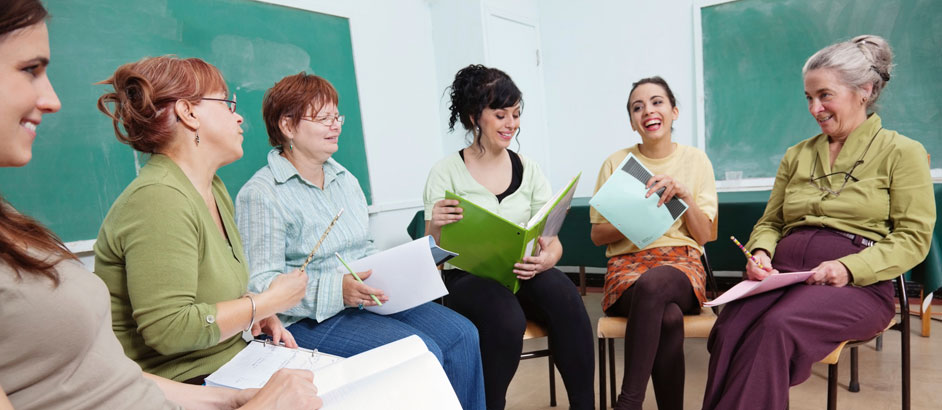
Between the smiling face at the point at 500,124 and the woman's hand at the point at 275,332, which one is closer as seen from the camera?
the woman's hand at the point at 275,332

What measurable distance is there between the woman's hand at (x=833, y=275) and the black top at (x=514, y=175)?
973 millimetres

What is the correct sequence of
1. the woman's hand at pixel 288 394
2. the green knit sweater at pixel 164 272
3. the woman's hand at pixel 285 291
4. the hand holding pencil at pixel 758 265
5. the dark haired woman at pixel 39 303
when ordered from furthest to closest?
the hand holding pencil at pixel 758 265
the woman's hand at pixel 285 291
the green knit sweater at pixel 164 272
the woman's hand at pixel 288 394
the dark haired woman at pixel 39 303

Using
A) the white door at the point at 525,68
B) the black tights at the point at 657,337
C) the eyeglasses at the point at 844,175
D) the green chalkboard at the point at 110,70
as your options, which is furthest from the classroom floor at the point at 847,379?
the white door at the point at 525,68

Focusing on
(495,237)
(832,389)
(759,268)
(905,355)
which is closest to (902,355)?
(905,355)

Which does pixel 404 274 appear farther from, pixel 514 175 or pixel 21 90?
pixel 21 90

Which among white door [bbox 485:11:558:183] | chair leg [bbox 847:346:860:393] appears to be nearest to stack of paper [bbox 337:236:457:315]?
chair leg [bbox 847:346:860:393]

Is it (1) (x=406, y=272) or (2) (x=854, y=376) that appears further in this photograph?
(2) (x=854, y=376)

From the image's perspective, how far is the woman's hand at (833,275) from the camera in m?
1.50

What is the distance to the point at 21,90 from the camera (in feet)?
2.11

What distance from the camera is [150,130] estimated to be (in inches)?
42.4

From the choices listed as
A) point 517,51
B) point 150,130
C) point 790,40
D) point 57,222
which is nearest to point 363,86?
point 517,51

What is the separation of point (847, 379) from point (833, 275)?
102cm

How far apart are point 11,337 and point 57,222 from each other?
1.59 metres

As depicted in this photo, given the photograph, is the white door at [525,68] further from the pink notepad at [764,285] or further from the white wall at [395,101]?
the pink notepad at [764,285]
